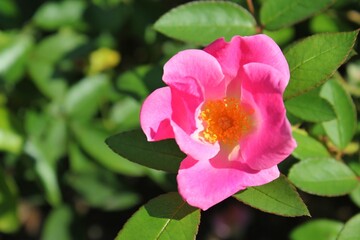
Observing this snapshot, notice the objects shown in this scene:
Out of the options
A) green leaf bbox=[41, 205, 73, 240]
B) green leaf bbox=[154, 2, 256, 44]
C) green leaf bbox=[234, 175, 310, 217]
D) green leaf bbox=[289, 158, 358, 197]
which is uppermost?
green leaf bbox=[154, 2, 256, 44]

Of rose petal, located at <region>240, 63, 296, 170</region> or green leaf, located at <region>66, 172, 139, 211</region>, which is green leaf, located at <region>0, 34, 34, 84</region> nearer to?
green leaf, located at <region>66, 172, 139, 211</region>

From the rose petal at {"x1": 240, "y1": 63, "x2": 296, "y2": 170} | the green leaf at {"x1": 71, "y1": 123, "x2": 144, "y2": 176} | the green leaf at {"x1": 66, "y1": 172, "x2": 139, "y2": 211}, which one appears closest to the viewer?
the rose petal at {"x1": 240, "y1": 63, "x2": 296, "y2": 170}

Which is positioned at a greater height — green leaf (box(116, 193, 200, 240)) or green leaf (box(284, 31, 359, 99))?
green leaf (box(284, 31, 359, 99))

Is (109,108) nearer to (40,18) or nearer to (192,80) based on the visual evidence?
(40,18)

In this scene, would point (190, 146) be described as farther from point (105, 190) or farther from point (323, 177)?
point (105, 190)

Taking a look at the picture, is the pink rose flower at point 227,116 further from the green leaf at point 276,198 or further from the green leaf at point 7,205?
the green leaf at point 7,205

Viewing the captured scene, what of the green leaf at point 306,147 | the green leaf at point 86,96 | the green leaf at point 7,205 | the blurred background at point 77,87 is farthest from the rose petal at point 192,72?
the green leaf at point 7,205

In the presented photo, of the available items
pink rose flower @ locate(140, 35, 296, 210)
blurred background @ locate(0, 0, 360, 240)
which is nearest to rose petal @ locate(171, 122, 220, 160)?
pink rose flower @ locate(140, 35, 296, 210)
